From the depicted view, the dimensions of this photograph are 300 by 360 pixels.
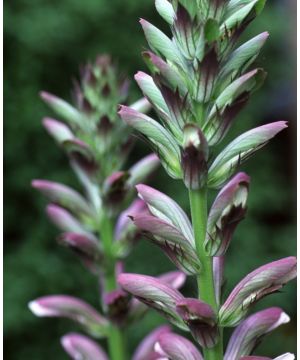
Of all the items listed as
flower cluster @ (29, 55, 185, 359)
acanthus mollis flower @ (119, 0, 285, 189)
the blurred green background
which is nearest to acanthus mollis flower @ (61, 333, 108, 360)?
flower cluster @ (29, 55, 185, 359)

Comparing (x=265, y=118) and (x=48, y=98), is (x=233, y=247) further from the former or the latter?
(x=48, y=98)

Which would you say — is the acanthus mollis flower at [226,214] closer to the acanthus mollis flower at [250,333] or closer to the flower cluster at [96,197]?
the acanthus mollis flower at [250,333]

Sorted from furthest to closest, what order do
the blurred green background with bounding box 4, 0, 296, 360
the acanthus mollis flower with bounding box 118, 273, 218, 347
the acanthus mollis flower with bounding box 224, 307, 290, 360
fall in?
1. the blurred green background with bounding box 4, 0, 296, 360
2. the acanthus mollis flower with bounding box 224, 307, 290, 360
3. the acanthus mollis flower with bounding box 118, 273, 218, 347

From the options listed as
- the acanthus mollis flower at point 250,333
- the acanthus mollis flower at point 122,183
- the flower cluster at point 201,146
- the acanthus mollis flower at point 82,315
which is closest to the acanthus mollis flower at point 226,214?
the flower cluster at point 201,146

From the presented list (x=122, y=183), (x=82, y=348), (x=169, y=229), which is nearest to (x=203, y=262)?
(x=169, y=229)

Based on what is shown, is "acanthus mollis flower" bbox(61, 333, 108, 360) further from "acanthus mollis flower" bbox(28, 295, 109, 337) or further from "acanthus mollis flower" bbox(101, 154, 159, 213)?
"acanthus mollis flower" bbox(101, 154, 159, 213)

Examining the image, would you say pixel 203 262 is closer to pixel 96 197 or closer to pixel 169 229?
pixel 169 229

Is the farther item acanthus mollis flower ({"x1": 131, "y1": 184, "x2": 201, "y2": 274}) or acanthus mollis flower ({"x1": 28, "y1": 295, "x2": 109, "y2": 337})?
acanthus mollis flower ({"x1": 28, "y1": 295, "x2": 109, "y2": 337})

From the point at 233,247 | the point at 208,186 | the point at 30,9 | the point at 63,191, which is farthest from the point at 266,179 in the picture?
the point at 208,186
